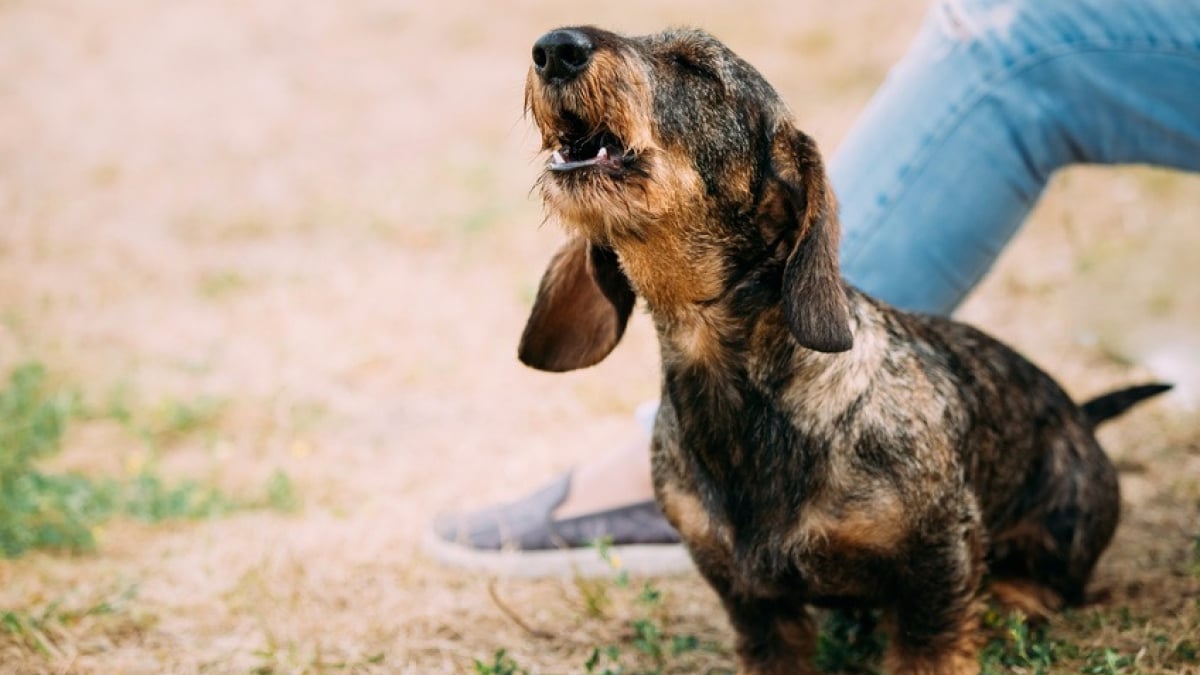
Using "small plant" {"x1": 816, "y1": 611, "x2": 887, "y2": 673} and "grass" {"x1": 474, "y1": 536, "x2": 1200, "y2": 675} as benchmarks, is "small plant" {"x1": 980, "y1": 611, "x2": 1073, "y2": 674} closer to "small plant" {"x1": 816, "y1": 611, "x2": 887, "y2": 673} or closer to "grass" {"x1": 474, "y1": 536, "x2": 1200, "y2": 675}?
"grass" {"x1": 474, "y1": 536, "x2": 1200, "y2": 675}

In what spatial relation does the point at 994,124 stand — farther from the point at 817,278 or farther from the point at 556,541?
the point at 556,541

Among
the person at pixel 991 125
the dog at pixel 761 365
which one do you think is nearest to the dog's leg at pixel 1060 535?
the dog at pixel 761 365

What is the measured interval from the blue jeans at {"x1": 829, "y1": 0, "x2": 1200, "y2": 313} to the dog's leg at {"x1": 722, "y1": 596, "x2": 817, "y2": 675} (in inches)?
41.3

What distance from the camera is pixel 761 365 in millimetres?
2945

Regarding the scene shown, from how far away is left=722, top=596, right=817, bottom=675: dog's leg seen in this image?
311 cm

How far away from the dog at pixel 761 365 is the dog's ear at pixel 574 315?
7 centimetres

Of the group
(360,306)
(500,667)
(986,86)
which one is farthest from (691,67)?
(360,306)

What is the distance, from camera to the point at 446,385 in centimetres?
646

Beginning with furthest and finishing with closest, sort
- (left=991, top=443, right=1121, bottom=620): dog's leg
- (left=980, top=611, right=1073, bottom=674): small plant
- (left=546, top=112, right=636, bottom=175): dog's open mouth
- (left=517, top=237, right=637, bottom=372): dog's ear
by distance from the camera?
(left=991, top=443, right=1121, bottom=620): dog's leg
(left=517, top=237, right=637, bottom=372): dog's ear
(left=980, top=611, right=1073, bottom=674): small plant
(left=546, top=112, right=636, bottom=175): dog's open mouth

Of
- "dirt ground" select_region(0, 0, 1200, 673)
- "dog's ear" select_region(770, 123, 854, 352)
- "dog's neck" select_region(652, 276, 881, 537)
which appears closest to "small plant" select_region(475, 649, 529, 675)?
"dirt ground" select_region(0, 0, 1200, 673)

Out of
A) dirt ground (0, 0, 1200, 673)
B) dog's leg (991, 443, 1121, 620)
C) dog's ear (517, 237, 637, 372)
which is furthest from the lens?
dirt ground (0, 0, 1200, 673)

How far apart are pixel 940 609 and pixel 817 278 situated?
0.92 metres

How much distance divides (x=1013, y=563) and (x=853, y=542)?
1.00 meters

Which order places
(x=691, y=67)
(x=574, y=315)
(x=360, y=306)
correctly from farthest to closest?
(x=360, y=306) < (x=574, y=315) < (x=691, y=67)
